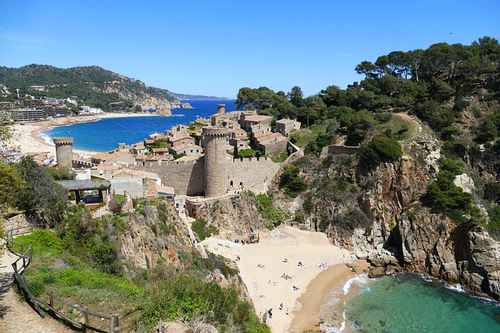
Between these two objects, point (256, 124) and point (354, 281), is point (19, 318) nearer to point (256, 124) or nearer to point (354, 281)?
point (354, 281)

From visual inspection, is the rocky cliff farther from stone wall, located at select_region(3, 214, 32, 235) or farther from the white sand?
stone wall, located at select_region(3, 214, 32, 235)

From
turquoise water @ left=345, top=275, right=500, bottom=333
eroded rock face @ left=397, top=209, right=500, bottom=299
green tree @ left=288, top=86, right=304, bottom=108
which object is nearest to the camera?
turquoise water @ left=345, top=275, right=500, bottom=333

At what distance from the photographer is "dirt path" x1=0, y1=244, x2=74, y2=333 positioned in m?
9.67

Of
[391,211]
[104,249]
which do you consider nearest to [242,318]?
[104,249]

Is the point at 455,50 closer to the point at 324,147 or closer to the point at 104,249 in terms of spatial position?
the point at 324,147

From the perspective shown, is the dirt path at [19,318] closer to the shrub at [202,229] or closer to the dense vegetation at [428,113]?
the shrub at [202,229]

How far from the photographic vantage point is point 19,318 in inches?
395

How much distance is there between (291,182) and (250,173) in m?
4.34

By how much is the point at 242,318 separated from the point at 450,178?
27.2 m

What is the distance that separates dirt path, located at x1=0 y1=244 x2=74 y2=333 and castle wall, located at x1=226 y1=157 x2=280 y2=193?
78.6 feet

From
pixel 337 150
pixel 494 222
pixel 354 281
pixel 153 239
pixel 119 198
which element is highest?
pixel 337 150

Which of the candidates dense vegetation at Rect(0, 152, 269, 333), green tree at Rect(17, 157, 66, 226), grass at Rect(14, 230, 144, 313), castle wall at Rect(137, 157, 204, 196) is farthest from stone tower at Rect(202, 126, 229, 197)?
grass at Rect(14, 230, 144, 313)

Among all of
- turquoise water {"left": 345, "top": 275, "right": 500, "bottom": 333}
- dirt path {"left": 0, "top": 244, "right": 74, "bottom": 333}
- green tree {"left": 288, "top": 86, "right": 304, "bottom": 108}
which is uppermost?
green tree {"left": 288, "top": 86, "right": 304, "bottom": 108}

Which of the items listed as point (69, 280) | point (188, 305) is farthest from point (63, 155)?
point (188, 305)
